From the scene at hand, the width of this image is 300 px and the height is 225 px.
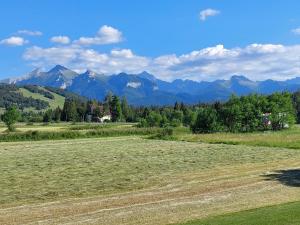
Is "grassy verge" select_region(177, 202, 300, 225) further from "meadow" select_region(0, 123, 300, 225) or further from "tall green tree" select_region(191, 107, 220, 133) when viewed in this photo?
"tall green tree" select_region(191, 107, 220, 133)

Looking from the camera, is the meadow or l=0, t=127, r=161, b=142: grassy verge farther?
l=0, t=127, r=161, b=142: grassy verge

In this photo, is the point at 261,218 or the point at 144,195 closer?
the point at 261,218

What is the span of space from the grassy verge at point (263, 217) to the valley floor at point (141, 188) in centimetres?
153

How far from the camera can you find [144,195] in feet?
96.7

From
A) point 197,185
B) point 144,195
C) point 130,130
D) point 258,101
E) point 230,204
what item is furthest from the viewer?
point 258,101

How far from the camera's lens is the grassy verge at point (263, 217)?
20.0 m

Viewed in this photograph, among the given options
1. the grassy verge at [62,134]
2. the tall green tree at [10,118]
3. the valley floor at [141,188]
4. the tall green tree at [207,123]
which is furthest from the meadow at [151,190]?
the tall green tree at [10,118]

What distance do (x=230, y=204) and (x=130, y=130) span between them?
3670 inches

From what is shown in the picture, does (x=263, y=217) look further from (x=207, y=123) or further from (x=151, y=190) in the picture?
(x=207, y=123)

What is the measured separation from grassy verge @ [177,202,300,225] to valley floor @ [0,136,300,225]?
1.53 meters

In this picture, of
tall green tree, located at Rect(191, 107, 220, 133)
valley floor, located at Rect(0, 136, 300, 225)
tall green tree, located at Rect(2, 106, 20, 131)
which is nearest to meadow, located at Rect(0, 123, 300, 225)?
valley floor, located at Rect(0, 136, 300, 225)

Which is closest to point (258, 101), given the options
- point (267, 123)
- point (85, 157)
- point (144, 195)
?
point (267, 123)

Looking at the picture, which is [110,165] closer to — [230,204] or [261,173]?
[261,173]

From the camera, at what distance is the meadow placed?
23.4m
